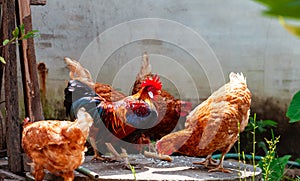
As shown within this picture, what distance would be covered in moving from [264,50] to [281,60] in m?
0.19

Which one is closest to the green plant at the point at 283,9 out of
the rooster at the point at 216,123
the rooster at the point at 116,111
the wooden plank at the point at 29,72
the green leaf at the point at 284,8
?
the green leaf at the point at 284,8

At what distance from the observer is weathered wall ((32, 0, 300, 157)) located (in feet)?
13.9

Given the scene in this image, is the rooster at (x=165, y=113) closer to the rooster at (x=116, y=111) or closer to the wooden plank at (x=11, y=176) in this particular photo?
the rooster at (x=116, y=111)

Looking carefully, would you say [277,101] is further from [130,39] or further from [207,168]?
[207,168]

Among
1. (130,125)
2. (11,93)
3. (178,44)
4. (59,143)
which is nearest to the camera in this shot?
(59,143)

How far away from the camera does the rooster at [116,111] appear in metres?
2.72

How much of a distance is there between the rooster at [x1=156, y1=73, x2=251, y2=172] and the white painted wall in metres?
1.67

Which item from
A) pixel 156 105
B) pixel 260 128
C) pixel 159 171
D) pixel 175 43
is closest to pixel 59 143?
pixel 159 171

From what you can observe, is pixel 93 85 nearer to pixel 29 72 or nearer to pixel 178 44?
pixel 29 72

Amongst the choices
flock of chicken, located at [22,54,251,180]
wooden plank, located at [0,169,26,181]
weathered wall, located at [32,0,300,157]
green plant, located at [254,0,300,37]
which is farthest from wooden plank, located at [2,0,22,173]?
green plant, located at [254,0,300,37]

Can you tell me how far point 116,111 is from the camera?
2748mm

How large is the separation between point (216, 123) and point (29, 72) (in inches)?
48.3

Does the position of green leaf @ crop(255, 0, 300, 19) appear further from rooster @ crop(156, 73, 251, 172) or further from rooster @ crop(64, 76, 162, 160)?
rooster @ crop(64, 76, 162, 160)

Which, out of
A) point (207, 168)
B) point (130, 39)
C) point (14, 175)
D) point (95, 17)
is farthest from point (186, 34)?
point (14, 175)
